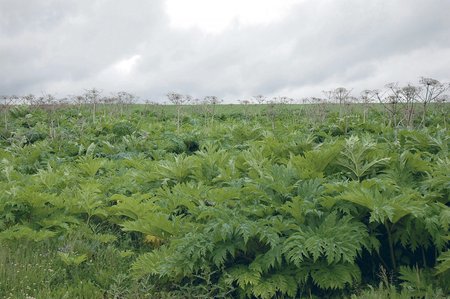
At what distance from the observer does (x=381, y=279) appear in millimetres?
4703

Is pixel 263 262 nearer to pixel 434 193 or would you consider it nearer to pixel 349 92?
pixel 434 193

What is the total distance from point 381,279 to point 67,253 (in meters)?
3.36

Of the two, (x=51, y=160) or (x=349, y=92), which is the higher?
(x=349, y=92)

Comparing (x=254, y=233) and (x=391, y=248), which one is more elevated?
(x=254, y=233)

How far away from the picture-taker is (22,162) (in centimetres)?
1048

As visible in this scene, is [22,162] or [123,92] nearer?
[22,162]

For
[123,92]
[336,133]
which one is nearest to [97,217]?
[336,133]

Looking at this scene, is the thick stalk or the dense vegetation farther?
the thick stalk

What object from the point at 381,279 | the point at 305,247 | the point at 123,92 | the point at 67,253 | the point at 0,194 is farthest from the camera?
the point at 123,92

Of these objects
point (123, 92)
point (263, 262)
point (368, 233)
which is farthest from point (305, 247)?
point (123, 92)

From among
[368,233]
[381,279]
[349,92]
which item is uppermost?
[349,92]

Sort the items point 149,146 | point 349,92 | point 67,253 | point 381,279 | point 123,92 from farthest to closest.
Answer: point 123,92 < point 349,92 < point 149,146 < point 67,253 < point 381,279

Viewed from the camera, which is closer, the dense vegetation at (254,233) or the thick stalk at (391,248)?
the dense vegetation at (254,233)

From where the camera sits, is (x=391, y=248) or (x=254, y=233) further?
(x=391, y=248)
